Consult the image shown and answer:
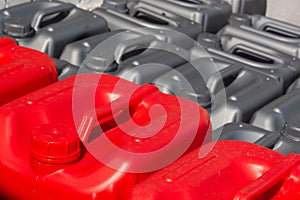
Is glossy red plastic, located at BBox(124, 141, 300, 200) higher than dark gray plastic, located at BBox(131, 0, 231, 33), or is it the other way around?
glossy red plastic, located at BBox(124, 141, 300, 200)

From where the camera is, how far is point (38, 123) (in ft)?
4.18

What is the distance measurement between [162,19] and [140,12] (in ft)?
0.30

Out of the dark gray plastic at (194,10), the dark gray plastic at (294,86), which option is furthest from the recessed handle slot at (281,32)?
the dark gray plastic at (294,86)

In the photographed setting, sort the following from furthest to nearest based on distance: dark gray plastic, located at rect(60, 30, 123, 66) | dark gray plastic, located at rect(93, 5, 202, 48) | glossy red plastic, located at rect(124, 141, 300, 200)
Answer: dark gray plastic, located at rect(93, 5, 202, 48), dark gray plastic, located at rect(60, 30, 123, 66), glossy red plastic, located at rect(124, 141, 300, 200)

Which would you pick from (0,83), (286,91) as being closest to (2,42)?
(0,83)

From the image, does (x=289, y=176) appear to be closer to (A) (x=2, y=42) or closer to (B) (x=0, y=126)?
(B) (x=0, y=126)

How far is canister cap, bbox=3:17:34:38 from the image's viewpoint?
180 cm

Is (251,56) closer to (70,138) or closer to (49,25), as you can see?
(49,25)

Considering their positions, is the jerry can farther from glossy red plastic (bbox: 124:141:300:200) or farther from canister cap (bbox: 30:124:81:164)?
canister cap (bbox: 30:124:81:164)

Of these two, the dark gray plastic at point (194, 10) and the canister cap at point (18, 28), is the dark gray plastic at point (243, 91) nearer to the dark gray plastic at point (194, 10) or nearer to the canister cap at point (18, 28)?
the dark gray plastic at point (194, 10)

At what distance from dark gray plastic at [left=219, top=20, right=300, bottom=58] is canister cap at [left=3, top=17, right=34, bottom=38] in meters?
0.53

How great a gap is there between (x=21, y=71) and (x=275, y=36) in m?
0.81

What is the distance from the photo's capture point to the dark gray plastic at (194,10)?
6.77 feet

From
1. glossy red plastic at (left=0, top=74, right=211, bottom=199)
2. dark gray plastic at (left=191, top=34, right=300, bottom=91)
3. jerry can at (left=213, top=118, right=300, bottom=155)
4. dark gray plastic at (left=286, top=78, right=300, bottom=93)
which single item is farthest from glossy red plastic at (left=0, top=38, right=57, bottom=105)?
dark gray plastic at (left=286, top=78, right=300, bottom=93)
